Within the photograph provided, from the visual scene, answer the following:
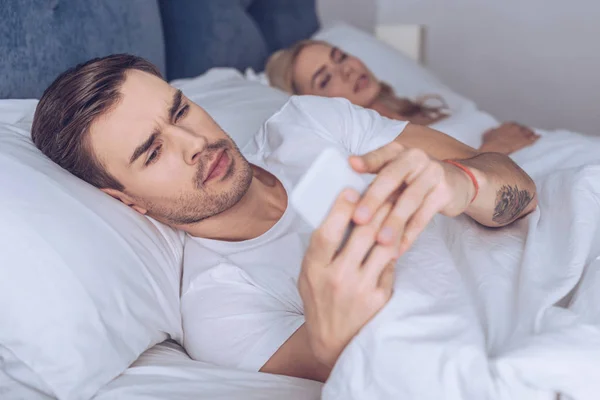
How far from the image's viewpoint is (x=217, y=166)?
104 cm

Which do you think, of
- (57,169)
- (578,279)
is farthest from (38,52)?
(578,279)

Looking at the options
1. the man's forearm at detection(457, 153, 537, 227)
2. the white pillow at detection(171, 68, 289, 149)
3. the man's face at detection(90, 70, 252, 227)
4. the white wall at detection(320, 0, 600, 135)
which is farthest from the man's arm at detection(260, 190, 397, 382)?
the white wall at detection(320, 0, 600, 135)

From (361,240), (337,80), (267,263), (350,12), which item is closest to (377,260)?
(361,240)

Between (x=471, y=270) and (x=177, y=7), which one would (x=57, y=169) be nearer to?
(x=471, y=270)

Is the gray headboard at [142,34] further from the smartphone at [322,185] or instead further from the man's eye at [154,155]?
the smartphone at [322,185]

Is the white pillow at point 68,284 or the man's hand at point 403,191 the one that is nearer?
the man's hand at point 403,191

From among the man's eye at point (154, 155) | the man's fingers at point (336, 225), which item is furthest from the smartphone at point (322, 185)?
the man's eye at point (154, 155)

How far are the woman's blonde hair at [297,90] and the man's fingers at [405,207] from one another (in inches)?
48.5

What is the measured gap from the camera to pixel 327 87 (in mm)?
1919

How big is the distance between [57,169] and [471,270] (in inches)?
26.1

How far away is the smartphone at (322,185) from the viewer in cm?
56

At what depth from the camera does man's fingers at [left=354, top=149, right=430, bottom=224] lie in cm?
62

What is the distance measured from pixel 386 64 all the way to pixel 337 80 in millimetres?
311

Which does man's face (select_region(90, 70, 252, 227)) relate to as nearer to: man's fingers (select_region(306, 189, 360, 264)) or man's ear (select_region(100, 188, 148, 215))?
man's ear (select_region(100, 188, 148, 215))
